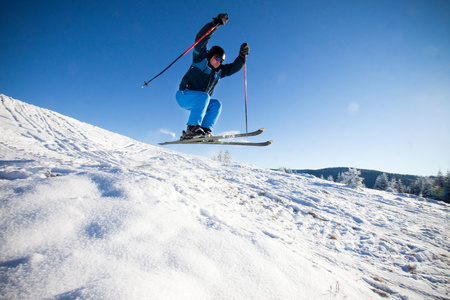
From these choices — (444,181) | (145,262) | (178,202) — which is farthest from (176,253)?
(444,181)

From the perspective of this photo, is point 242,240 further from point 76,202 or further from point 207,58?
point 207,58

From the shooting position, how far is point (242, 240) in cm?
209

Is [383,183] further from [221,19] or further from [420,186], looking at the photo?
[221,19]

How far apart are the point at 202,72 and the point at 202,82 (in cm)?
22

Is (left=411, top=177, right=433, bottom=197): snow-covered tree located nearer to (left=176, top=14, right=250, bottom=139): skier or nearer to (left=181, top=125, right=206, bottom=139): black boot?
(left=176, top=14, right=250, bottom=139): skier

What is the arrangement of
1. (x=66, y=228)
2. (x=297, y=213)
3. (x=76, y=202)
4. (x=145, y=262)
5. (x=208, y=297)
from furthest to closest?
(x=297, y=213)
(x=76, y=202)
(x=66, y=228)
(x=145, y=262)
(x=208, y=297)

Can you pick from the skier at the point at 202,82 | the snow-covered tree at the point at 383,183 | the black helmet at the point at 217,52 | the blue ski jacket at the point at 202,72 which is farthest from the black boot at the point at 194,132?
the snow-covered tree at the point at 383,183

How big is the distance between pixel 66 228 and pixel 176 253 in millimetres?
1078

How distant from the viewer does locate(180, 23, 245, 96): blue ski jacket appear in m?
3.71

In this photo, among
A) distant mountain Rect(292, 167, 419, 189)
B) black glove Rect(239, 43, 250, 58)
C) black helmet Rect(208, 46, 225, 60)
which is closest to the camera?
black helmet Rect(208, 46, 225, 60)

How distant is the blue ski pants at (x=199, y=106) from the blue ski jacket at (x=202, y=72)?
220mm

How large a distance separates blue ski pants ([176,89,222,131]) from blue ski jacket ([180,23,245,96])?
0.72 feet

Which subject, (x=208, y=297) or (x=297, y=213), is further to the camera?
(x=297, y=213)

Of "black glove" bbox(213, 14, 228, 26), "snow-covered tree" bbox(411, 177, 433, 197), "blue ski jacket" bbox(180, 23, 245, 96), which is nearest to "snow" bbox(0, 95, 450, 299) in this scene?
"blue ski jacket" bbox(180, 23, 245, 96)
